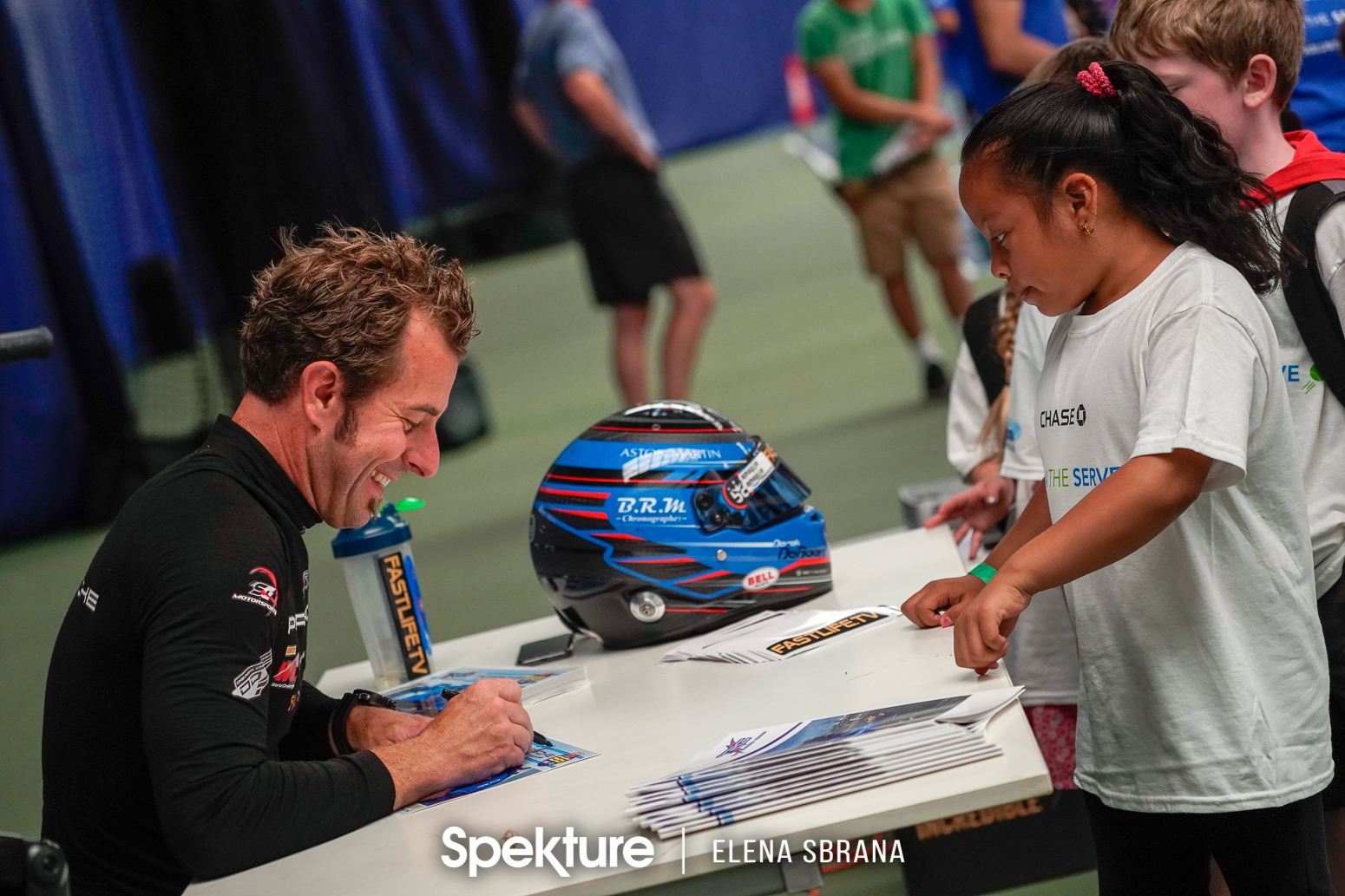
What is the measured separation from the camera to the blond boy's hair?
173 cm

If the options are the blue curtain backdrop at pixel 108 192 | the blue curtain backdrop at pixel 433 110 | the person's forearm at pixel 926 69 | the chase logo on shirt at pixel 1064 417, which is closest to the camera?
the chase logo on shirt at pixel 1064 417

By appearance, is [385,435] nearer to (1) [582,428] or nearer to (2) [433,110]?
(1) [582,428]

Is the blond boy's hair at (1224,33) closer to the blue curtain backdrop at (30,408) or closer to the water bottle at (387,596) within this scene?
the water bottle at (387,596)

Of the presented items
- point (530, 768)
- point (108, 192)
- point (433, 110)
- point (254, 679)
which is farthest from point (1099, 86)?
point (433, 110)

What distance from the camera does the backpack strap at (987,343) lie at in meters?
2.23

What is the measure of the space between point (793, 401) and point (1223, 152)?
15.7 ft

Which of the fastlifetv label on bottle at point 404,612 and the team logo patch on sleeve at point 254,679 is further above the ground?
the team logo patch on sleeve at point 254,679

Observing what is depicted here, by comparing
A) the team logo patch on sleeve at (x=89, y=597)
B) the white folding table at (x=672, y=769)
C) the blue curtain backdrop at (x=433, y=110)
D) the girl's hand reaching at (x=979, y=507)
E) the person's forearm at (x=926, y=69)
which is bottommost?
the girl's hand reaching at (x=979, y=507)

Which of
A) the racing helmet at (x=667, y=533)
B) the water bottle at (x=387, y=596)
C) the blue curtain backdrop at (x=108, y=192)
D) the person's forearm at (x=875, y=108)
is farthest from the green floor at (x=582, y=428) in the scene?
the person's forearm at (x=875, y=108)

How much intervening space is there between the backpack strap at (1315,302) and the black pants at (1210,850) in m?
0.55

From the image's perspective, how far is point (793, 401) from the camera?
6289mm

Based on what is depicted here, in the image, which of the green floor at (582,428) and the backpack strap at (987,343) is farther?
the green floor at (582,428)

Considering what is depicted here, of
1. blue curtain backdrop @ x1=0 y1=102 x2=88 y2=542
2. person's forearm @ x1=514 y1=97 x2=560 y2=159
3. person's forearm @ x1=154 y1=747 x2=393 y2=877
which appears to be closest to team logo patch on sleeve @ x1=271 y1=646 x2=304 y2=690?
person's forearm @ x1=154 y1=747 x2=393 y2=877

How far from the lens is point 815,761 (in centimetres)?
128
